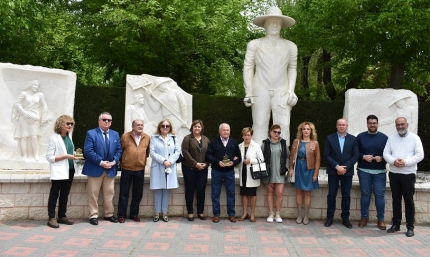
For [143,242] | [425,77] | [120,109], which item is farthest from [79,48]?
[425,77]

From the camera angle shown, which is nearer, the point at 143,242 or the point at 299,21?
the point at 143,242

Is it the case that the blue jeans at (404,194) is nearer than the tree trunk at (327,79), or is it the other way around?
the blue jeans at (404,194)

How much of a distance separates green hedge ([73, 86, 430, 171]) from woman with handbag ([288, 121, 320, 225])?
4.18 metres

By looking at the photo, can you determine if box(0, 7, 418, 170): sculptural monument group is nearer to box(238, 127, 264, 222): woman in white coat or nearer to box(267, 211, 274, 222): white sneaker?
box(238, 127, 264, 222): woman in white coat

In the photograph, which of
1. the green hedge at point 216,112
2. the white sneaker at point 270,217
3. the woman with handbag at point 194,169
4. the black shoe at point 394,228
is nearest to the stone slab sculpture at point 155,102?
the green hedge at point 216,112

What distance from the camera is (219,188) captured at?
5688 mm

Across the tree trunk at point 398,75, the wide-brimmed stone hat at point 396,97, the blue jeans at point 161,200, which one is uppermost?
the tree trunk at point 398,75

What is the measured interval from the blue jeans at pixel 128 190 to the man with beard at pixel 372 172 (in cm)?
301

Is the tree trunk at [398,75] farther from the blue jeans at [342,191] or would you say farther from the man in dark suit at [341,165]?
the blue jeans at [342,191]

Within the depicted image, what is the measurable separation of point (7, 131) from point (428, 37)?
9.33 m

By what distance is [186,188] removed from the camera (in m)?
5.70

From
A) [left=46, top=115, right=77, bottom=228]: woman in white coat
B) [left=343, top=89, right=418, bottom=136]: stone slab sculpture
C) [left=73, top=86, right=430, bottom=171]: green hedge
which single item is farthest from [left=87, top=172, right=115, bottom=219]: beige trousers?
[left=343, top=89, right=418, bottom=136]: stone slab sculpture

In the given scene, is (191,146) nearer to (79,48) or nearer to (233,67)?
(79,48)

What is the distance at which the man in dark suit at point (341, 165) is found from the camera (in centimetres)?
548
